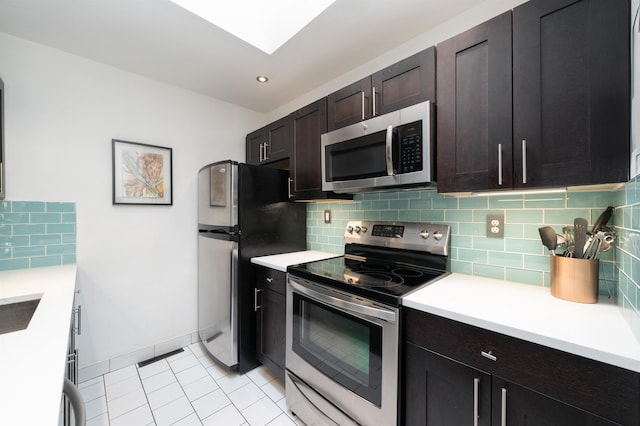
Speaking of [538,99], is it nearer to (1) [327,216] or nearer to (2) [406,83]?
(2) [406,83]

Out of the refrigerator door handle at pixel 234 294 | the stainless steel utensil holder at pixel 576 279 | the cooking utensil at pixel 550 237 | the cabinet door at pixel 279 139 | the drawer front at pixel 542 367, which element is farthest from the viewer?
the cabinet door at pixel 279 139

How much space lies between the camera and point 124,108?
209cm

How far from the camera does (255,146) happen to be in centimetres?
266

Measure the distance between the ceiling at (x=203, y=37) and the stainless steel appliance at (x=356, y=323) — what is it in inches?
51.0

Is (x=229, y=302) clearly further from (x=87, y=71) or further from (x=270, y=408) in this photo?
(x=87, y=71)

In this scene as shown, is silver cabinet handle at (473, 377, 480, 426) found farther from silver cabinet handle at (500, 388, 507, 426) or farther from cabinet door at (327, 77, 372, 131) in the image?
cabinet door at (327, 77, 372, 131)

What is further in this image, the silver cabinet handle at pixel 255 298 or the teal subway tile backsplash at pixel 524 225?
the silver cabinet handle at pixel 255 298

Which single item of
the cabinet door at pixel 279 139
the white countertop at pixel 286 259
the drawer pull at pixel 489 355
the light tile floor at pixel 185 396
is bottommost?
the light tile floor at pixel 185 396

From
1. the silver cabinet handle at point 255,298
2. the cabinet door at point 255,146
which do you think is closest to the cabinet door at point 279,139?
the cabinet door at point 255,146

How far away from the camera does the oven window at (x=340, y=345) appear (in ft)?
3.89

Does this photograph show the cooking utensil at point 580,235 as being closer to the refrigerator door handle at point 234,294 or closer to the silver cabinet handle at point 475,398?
the silver cabinet handle at point 475,398

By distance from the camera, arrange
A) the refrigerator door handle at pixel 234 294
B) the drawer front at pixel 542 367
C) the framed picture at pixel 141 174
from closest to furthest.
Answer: the drawer front at pixel 542 367 → the refrigerator door handle at pixel 234 294 → the framed picture at pixel 141 174

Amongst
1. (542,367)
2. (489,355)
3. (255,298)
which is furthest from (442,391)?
(255,298)

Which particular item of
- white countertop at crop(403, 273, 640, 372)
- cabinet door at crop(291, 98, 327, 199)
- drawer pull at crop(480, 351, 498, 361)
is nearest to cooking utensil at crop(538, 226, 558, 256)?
white countertop at crop(403, 273, 640, 372)
